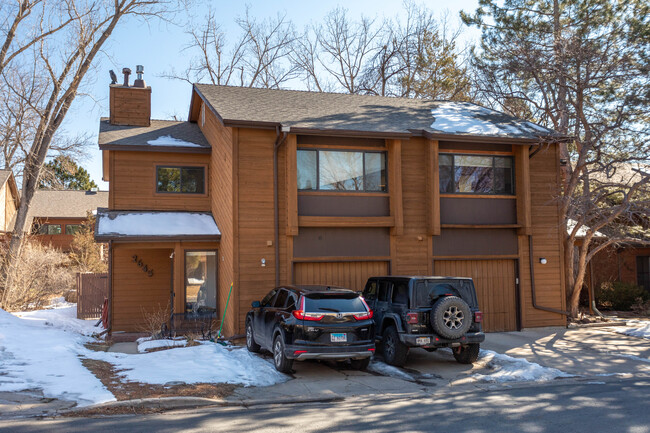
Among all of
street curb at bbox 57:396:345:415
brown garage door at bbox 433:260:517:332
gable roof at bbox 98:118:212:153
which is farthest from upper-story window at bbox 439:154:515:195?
street curb at bbox 57:396:345:415

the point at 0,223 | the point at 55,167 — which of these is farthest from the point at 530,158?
the point at 55,167

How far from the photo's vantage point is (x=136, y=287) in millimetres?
17906

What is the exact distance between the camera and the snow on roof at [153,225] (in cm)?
1559

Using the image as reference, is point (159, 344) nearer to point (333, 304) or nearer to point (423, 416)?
point (333, 304)

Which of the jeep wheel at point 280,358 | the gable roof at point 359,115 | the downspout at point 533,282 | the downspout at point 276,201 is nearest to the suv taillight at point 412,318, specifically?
the jeep wheel at point 280,358

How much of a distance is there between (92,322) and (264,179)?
32.6ft

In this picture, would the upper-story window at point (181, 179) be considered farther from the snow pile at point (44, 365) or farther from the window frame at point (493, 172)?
the window frame at point (493, 172)

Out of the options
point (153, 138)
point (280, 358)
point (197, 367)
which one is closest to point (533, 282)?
point (280, 358)

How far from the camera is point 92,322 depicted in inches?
784

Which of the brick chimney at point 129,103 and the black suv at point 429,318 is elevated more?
the brick chimney at point 129,103

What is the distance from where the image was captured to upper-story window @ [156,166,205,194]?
59.5 ft

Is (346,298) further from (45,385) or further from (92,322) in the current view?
(92,322)

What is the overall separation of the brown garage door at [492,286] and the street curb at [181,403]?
330 inches

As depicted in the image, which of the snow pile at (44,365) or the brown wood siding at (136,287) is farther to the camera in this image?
the brown wood siding at (136,287)
